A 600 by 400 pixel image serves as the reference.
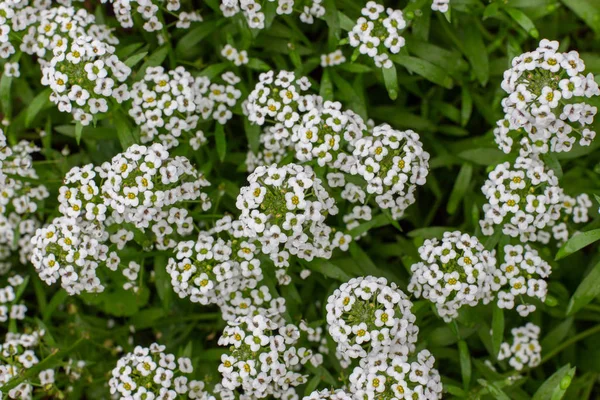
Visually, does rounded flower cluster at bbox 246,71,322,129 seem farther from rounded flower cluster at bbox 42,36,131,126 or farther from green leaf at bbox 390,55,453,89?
rounded flower cluster at bbox 42,36,131,126

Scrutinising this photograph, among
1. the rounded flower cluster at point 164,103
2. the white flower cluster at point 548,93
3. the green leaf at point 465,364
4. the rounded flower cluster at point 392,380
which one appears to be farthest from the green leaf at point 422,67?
the rounded flower cluster at point 392,380

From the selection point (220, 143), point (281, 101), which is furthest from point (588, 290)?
point (220, 143)

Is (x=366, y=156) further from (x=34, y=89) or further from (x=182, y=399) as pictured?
(x=34, y=89)

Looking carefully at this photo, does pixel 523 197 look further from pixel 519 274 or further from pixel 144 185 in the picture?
pixel 144 185

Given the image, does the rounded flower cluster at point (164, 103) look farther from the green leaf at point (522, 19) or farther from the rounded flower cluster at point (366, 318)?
the green leaf at point (522, 19)

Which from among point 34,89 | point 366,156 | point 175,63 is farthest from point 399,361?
point 34,89

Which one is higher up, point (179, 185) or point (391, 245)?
point (179, 185)
